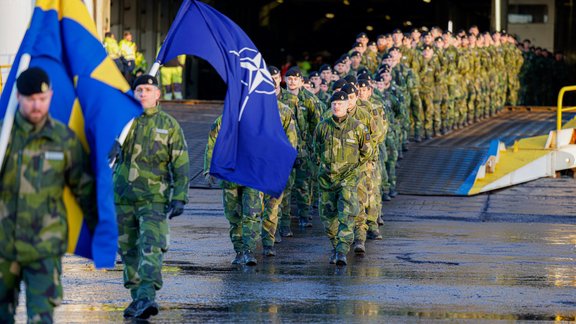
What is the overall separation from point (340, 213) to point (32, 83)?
6459 millimetres

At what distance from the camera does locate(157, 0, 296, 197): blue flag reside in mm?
12922

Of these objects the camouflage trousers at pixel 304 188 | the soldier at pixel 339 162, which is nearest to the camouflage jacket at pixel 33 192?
the soldier at pixel 339 162

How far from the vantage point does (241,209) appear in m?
14.2

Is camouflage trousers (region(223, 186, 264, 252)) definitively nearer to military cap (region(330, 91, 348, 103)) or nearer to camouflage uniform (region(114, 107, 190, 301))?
military cap (region(330, 91, 348, 103))

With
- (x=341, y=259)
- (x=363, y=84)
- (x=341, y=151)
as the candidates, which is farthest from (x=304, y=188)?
(x=341, y=259)

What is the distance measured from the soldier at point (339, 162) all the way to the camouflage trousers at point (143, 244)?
3.71 metres

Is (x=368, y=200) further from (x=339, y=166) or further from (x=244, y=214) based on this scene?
(x=244, y=214)

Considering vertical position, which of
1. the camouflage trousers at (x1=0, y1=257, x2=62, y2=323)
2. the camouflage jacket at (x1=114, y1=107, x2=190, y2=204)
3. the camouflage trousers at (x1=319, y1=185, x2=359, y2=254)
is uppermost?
the camouflage jacket at (x1=114, y1=107, x2=190, y2=204)

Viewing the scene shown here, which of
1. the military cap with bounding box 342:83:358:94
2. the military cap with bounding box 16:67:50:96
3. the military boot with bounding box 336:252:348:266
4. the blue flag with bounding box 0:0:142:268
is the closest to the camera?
the military cap with bounding box 16:67:50:96

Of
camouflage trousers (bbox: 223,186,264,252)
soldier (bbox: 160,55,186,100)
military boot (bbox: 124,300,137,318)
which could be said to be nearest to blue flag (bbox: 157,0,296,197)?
camouflage trousers (bbox: 223,186,264,252)

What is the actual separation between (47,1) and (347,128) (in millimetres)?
5473

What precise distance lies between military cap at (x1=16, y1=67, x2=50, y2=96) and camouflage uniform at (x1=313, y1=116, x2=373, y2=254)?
638cm

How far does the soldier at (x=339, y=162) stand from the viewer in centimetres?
1428

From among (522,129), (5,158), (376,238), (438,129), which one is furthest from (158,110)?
(522,129)
